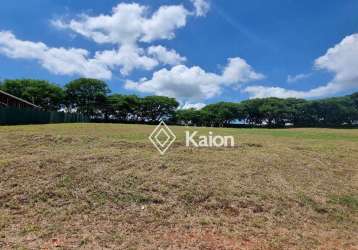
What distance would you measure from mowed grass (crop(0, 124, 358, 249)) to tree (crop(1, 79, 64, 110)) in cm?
4786

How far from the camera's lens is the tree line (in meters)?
54.2

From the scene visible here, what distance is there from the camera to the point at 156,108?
65.4 meters

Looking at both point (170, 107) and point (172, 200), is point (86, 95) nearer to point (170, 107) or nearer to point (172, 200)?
point (170, 107)

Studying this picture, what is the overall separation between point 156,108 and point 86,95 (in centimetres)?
1513

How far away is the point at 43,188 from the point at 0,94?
32.3m

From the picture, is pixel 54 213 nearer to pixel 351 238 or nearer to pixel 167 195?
pixel 167 195

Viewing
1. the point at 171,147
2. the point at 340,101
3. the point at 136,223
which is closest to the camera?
the point at 136,223

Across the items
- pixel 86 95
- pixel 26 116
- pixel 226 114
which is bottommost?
pixel 26 116

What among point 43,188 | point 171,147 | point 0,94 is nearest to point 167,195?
point 43,188

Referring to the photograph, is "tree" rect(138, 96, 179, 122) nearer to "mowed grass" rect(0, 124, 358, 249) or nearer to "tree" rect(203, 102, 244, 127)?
"tree" rect(203, 102, 244, 127)

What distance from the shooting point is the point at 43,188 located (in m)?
5.77

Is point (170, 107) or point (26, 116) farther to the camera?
point (170, 107)

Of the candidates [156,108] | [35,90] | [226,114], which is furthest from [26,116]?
[226,114]

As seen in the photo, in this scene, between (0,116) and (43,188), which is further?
(0,116)
